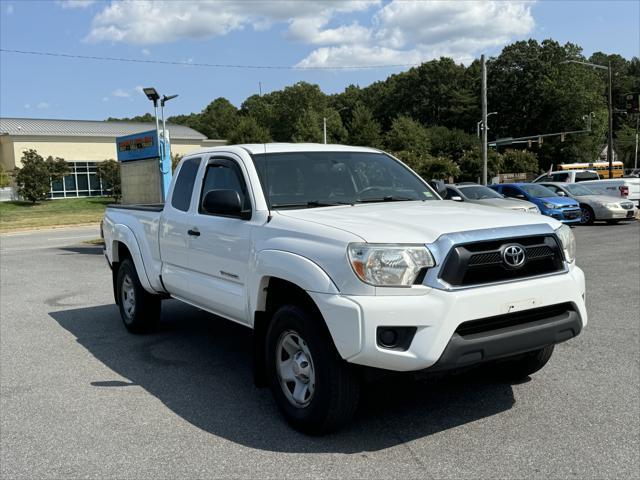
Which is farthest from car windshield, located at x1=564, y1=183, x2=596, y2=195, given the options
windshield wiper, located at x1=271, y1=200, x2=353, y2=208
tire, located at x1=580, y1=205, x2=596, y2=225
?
windshield wiper, located at x1=271, y1=200, x2=353, y2=208

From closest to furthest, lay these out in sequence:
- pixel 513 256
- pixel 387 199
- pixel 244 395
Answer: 1. pixel 513 256
2. pixel 244 395
3. pixel 387 199

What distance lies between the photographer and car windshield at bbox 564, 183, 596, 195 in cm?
2284

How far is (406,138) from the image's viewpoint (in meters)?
74.2

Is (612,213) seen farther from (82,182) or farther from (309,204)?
(82,182)

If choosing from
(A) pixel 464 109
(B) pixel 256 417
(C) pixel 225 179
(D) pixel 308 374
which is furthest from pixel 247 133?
(D) pixel 308 374

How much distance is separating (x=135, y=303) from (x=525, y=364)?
4.15 metres

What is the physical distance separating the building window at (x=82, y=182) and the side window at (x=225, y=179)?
5029cm

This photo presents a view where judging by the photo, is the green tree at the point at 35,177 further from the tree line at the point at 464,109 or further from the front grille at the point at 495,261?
the front grille at the point at 495,261

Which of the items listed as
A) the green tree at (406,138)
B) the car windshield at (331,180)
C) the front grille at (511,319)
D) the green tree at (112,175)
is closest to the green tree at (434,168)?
the green tree at (112,175)

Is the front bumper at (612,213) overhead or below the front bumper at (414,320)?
below

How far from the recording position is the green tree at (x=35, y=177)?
43.0m

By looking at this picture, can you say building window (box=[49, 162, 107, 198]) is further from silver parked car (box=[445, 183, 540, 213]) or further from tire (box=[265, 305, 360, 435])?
tire (box=[265, 305, 360, 435])

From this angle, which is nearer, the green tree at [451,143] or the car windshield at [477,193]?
the car windshield at [477,193]

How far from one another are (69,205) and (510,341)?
4476cm
